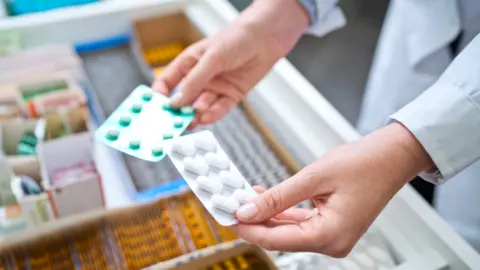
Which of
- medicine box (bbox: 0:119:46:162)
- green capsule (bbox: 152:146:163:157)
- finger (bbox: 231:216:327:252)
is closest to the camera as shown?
finger (bbox: 231:216:327:252)

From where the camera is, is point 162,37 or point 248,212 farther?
point 162,37

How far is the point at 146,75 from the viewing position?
103 cm

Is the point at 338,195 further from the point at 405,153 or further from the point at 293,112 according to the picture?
the point at 293,112

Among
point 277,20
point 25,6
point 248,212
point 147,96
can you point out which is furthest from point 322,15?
point 25,6

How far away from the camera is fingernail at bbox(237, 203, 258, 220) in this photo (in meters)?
0.54

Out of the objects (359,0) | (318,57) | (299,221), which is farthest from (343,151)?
(359,0)

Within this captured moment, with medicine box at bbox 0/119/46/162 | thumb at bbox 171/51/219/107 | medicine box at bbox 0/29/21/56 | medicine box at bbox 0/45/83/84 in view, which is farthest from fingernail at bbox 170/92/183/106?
medicine box at bbox 0/29/21/56

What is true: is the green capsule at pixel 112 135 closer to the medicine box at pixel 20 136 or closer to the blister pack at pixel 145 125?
the blister pack at pixel 145 125

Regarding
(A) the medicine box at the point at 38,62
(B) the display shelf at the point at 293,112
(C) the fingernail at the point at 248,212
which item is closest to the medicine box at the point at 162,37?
(B) the display shelf at the point at 293,112

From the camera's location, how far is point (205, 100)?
739 mm

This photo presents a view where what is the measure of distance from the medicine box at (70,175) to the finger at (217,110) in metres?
0.18

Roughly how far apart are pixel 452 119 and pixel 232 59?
12.6 inches

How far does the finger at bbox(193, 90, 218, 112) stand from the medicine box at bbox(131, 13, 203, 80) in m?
0.34

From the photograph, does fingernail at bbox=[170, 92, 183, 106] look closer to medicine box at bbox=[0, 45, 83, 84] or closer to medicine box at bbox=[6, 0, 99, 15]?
medicine box at bbox=[0, 45, 83, 84]
